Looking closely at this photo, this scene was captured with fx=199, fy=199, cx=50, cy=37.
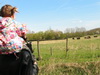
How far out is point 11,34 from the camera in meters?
2.45

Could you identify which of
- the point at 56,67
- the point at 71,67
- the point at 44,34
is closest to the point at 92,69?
the point at 71,67

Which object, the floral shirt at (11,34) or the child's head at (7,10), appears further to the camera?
the child's head at (7,10)

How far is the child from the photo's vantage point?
2412 mm

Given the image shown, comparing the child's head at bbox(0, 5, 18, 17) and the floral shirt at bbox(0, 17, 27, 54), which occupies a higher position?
the child's head at bbox(0, 5, 18, 17)

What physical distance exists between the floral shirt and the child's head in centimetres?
6

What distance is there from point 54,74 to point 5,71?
11.2 feet

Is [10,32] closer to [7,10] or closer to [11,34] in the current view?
[11,34]

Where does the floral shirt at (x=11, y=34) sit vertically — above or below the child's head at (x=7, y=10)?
below

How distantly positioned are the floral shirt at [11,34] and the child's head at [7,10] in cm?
6

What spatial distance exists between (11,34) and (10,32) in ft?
0.10

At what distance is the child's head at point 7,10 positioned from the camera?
8.26ft

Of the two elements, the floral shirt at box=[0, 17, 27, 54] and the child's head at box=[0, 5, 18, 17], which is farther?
the child's head at box=[0, 5, 18, 17]

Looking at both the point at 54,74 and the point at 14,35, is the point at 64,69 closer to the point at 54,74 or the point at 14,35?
the point at 54,74

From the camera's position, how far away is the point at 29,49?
252 centimetres
